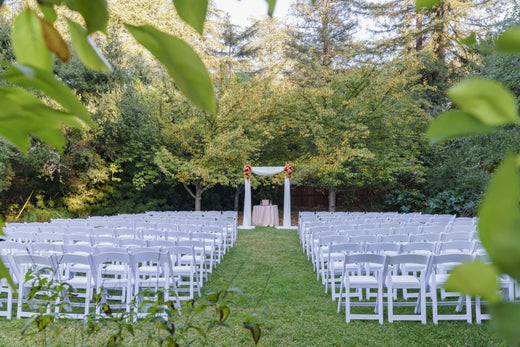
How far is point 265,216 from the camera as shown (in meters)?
20.0

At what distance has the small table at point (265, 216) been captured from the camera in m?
19.9

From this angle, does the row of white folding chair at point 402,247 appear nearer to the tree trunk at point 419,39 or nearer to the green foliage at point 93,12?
the green foliage at point 93,12

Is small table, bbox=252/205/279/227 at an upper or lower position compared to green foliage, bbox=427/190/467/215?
lower

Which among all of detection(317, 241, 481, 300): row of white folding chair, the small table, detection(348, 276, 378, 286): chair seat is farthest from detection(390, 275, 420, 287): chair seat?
the small table

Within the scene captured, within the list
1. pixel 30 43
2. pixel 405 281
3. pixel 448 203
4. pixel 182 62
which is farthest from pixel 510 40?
pixel 448 203

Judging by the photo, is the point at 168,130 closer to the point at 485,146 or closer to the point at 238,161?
the point at 238,161

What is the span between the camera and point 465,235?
8.55m

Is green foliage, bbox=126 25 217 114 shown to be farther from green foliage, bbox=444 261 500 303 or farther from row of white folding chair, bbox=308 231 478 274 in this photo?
row of white folding chair, bbox=308 231 478 274

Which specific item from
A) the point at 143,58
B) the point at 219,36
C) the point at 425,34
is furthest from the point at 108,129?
the point at 425,34

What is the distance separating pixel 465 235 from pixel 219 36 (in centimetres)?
2659

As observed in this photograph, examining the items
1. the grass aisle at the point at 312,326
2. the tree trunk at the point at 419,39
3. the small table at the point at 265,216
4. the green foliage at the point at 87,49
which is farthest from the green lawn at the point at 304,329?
the tree trunk at the point at 419,39

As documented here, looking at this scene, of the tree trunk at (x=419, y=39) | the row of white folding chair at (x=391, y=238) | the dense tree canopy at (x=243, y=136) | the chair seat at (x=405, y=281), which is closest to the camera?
the chair seat at (x=405, y=281)

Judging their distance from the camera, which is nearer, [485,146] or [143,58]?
[485,146]

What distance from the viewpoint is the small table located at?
19891 mm
